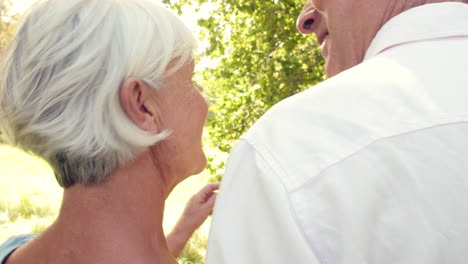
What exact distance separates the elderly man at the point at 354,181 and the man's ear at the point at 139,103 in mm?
751

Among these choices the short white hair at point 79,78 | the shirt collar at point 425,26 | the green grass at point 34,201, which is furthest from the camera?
the green grass at point 34,201

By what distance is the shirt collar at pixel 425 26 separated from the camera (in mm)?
1052

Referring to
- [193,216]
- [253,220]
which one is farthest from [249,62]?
[253,220]

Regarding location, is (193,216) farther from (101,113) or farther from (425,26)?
(425,26)

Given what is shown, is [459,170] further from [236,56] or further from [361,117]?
[236,56]

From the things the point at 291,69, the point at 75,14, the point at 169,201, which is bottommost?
the point at 169,201

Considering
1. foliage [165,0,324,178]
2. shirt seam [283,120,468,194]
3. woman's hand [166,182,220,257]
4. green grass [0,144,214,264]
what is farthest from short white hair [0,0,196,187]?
foliage [165,0,324,178]

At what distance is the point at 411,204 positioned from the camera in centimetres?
80

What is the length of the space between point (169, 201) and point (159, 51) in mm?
9105

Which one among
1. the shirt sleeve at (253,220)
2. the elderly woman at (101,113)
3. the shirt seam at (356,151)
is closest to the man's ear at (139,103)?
the elderly woman at (101,113)

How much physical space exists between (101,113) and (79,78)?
0.12 m

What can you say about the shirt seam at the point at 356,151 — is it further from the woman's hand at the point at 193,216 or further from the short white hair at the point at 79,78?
the woman's hand at the point at 193,216

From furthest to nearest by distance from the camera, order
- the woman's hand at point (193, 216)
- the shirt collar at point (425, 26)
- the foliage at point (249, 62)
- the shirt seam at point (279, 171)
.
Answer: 1. the foliage at point (249, 62)
2. the woman's hand at point (193, 216)
3. the shirt collar at point (425, 26)
4. the shirt seam at point (279, 171)

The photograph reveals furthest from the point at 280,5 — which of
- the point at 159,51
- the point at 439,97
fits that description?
the point at 439,97
